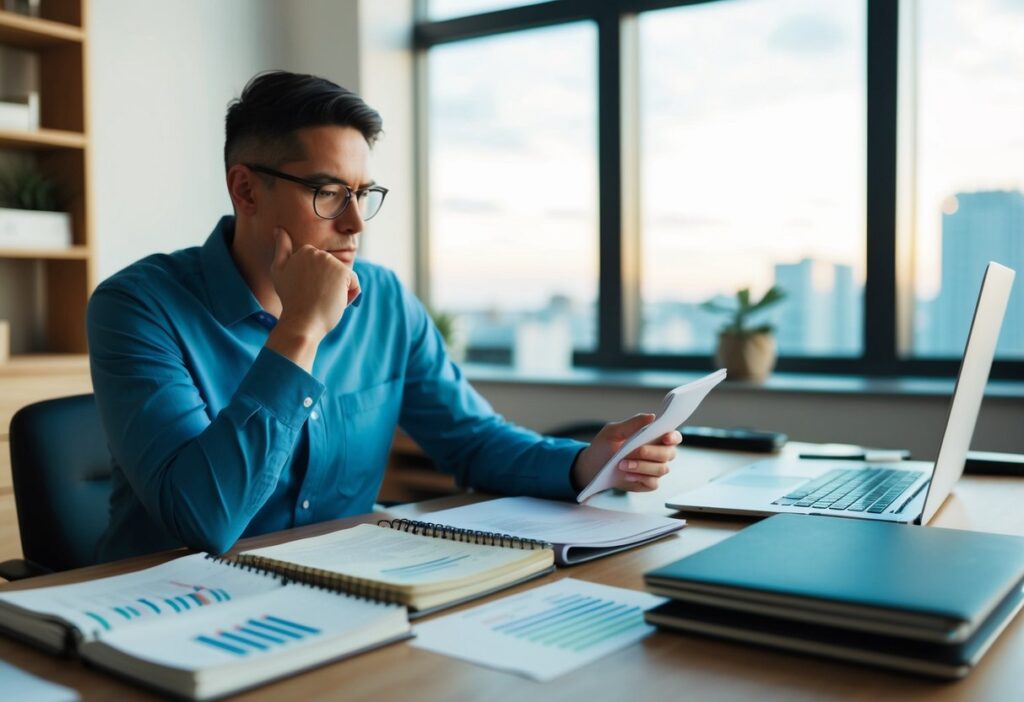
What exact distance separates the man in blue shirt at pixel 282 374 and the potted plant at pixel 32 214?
1.56m

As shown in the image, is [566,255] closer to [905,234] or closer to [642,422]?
[905,234]

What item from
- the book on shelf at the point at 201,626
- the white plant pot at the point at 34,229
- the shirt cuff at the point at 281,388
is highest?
the white plant pot at the point at 34,229

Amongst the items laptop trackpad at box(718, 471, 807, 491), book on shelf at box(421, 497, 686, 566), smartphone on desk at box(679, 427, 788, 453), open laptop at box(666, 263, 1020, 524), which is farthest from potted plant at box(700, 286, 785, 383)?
book on shelf at box(421, 497, 686, 566)

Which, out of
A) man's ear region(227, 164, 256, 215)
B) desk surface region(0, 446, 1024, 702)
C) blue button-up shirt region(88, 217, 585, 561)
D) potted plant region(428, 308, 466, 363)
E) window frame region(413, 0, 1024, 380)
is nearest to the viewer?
desk surface region(0, 446, 1024, 702)

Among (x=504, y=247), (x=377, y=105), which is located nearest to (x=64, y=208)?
(x=377, y=105)

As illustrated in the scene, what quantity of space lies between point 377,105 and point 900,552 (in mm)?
3392

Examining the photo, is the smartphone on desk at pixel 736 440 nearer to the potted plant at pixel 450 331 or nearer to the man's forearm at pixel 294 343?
the man's forearm at pixel 294 343

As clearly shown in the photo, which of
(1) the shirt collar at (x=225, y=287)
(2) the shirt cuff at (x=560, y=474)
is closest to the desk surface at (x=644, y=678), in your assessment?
(2) the shirt cuff at (x=560, y=474)

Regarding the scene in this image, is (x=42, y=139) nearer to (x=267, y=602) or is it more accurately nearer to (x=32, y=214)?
(x=32, y=214)

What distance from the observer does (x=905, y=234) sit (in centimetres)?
312

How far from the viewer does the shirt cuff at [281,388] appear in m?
1.18

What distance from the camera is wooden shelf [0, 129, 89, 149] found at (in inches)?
111

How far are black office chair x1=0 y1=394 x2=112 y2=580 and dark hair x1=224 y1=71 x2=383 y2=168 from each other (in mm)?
494

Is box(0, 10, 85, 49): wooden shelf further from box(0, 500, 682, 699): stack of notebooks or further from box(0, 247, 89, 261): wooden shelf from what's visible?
box(0, 500, 682, 699): stack of notebooks
